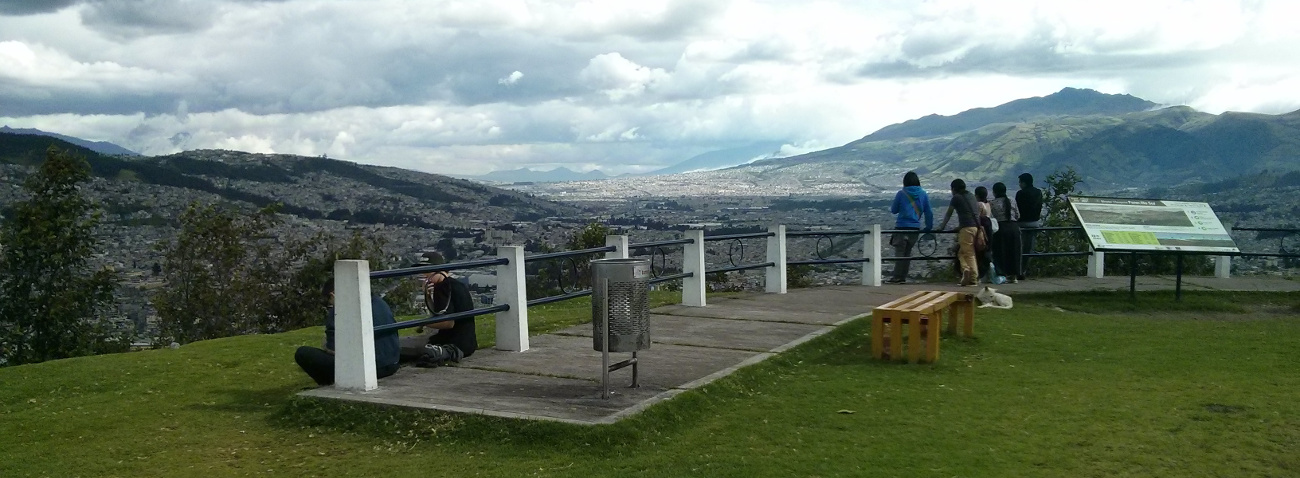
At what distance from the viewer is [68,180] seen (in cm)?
2708

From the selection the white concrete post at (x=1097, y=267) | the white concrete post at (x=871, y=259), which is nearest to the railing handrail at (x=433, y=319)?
the white concrete post at (x=871, y=259)

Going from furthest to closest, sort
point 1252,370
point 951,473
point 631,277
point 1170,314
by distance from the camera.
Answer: point 1170,314 < point 1252,370 < point 631,277 < point 951,473

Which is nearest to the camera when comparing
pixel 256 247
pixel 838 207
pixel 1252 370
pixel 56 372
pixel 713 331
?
pixel 1252 370

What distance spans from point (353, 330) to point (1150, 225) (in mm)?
12628

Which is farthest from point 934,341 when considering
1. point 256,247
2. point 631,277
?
point 256,247

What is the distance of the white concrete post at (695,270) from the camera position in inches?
619

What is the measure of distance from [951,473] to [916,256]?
42.3 feet

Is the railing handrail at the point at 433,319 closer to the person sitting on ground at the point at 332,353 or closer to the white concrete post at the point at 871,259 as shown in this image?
the person sitting on ground at the point at 332,353

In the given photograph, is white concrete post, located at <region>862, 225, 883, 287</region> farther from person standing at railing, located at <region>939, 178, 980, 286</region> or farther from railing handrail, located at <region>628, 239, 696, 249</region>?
railing handrail, located at <region>628, 239, 696, 249</region>

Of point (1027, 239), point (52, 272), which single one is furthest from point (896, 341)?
point (52, 272)

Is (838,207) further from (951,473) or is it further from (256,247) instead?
(951,473)

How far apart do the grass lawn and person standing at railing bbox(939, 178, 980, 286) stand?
236 inches

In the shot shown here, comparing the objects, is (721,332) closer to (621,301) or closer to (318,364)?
(621,301)

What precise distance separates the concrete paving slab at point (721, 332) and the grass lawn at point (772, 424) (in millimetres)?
645
